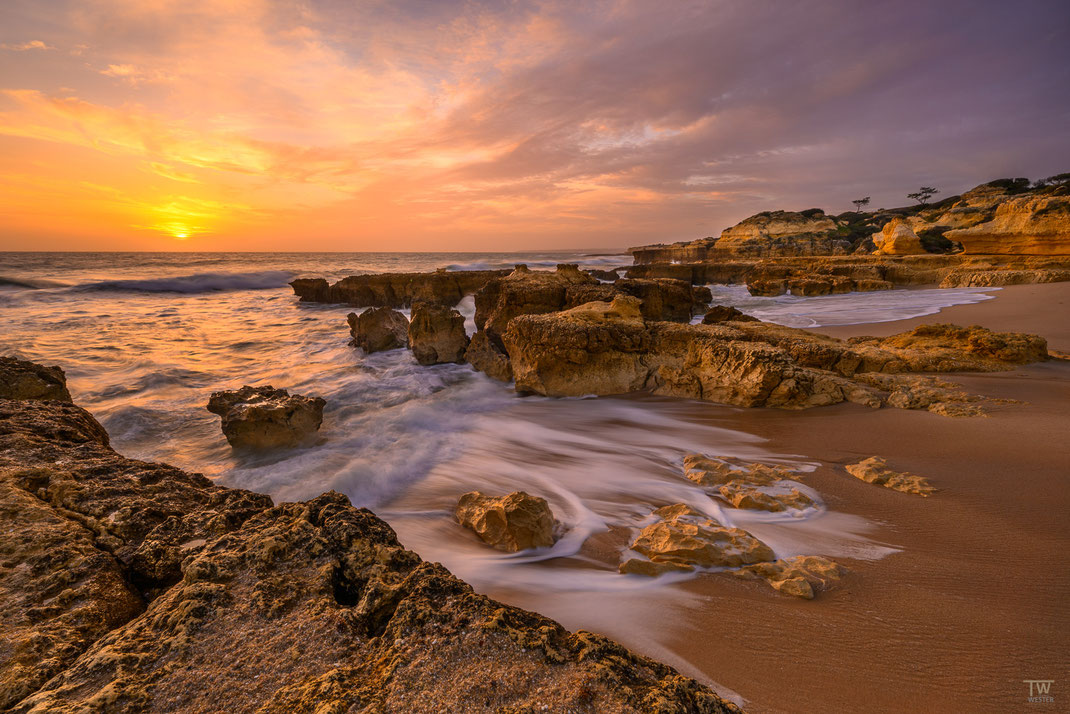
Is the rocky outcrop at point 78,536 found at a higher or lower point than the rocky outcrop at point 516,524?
higher

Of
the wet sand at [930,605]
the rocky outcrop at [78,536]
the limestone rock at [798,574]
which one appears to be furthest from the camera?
the limestone rock at [798,574]

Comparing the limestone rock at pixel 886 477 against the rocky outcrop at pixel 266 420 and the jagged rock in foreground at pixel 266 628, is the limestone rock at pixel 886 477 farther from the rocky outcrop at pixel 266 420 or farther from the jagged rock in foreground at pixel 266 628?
the rocky outcrop at pixel 266 420

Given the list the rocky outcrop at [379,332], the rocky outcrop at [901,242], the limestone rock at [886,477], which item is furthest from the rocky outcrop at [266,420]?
the rocky outcrop at [901,242]

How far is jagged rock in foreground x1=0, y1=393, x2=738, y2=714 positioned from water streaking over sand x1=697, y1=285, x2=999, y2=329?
13164mm

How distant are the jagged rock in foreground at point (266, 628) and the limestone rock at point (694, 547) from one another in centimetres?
144

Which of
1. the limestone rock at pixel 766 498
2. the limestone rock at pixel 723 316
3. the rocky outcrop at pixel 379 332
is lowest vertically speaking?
the limestone rock at pixel 766 498

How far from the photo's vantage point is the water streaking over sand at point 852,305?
1291cm

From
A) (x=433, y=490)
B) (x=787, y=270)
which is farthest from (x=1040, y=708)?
(x=787, y=270)

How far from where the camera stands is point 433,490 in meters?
4.43

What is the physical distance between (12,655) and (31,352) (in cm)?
1426

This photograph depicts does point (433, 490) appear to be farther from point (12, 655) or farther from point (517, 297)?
point (517, 297)

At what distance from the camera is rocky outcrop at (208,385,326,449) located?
5207 millimetres

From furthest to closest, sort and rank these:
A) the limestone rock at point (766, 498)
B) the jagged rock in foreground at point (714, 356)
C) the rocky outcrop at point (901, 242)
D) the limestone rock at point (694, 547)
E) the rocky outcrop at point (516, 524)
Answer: the rocky outcrop at point (901, 242) < the jagged rock in foreground at point (714, 356) < the limestone rock at point (766, 498) < the rocky outcrop at point (516, 524) < the limestone rock at point (694, 547)

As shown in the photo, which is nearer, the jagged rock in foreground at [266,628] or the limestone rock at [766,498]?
the jagged rock in foreground at [266,628]
